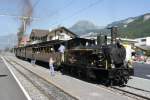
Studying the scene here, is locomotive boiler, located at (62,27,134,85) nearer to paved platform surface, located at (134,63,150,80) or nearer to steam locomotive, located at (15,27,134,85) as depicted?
steam locomotive, located at (15,27,134,85)

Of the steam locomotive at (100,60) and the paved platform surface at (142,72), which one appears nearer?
the steam locomotive at (100,60)

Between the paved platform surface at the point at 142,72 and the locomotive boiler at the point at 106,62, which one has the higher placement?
the locomotive boiler at the point at 106,62

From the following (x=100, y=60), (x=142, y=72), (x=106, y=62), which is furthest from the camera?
(x=142, y=72)

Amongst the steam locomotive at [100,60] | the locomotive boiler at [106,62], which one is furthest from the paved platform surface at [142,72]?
the locomotive boiler at [106,62]

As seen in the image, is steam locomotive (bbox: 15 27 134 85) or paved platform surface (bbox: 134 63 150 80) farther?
paved platform surface (bbox: 134 63 150 80)

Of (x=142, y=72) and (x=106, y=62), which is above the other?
(x=106, y=62)

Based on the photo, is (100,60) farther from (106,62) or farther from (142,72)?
(142,72)

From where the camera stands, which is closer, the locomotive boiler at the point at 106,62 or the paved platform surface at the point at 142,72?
the locomotive boiler at the point at 106,62

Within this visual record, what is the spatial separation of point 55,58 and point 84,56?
10.1 meters

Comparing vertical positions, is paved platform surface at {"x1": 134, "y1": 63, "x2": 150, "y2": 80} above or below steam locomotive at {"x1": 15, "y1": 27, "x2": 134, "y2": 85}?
below

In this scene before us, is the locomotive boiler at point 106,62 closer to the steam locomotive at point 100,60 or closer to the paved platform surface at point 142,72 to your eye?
the steam locomotive at point 100,60

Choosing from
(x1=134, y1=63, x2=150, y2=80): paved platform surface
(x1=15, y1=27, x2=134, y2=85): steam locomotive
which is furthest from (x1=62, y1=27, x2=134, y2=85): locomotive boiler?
(x1=134, y1=63, x2=150, y2=80): paved platform surface

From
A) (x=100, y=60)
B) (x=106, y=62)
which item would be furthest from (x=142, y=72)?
(x=106, y=62)

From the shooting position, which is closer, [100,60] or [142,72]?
[100,60]
